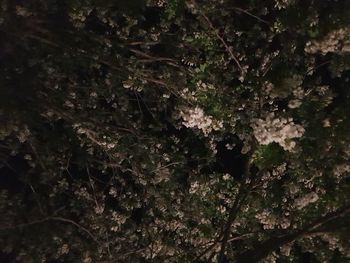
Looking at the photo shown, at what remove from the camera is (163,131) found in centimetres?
465

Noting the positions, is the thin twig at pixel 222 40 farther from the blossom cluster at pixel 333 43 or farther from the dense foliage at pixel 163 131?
the blossom cluster at pixel 333 43

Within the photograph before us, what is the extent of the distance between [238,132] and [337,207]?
0.97 metres

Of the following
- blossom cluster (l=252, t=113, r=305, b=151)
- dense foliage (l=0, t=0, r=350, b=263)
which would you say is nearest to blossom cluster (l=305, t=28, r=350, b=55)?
dense foliage (l=0, t=0, r=350, b=263)

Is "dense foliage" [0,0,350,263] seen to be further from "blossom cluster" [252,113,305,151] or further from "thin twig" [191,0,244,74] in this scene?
"blossom cluster" [252,113,305,151]

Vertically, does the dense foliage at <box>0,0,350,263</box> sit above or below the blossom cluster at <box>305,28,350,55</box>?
below

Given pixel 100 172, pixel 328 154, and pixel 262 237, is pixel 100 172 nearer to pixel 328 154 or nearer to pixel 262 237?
pixel 262 237

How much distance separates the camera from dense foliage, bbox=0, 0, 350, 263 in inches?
150

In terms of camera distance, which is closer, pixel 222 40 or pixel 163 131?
pixel 222 40

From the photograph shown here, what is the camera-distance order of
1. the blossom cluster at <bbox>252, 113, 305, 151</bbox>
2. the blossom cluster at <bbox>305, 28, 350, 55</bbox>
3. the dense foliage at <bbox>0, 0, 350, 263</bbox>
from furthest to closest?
the dense foliage at <bbox>0, 0, 350, 263</bbox>, the blossom cluster at <bbox>305, 28, 350, 55</bbox>, the blossom cluster at <bbox>252, 113, 305, 151</bbox>

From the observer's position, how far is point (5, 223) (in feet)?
13.3

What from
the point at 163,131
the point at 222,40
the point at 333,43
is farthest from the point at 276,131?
the point at 163,131

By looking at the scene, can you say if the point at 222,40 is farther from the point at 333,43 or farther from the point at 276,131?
the point at 276,131

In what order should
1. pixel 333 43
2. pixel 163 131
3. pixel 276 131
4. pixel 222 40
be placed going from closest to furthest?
pixel 276 131 → pixel 333 43 → pixel 222 40 → pixel 163 131

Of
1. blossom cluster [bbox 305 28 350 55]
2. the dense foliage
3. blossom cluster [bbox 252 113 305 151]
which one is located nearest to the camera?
blossom cluster [bbox 252 113 305 151]
